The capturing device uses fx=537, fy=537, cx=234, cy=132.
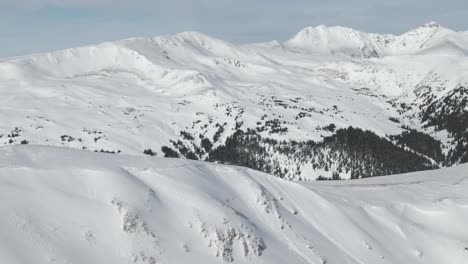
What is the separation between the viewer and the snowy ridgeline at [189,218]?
28344 millimetres

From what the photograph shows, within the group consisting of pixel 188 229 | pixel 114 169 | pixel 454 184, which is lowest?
pixel 454 184

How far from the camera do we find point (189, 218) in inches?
1289

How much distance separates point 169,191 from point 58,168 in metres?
7.04

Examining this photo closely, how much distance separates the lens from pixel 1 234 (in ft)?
85.7


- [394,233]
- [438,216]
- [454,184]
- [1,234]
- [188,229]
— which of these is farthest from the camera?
[454,184]

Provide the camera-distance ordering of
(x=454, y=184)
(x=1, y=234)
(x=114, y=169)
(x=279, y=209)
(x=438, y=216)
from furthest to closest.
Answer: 1. (x=454, y=184)
2. (x=438, y=216)
3. (x=279, y=209)
4. (x=114, y=169)
5. (x=1, y=234)

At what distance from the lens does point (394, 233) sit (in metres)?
42.8

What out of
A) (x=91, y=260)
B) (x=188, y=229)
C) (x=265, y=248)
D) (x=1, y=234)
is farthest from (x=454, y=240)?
(x=1, y=234)

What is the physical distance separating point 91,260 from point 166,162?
13.7 metres

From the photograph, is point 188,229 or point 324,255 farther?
point 324,255

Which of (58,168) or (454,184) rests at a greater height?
(58,168)

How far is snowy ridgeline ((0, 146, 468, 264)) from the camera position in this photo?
1116 inches

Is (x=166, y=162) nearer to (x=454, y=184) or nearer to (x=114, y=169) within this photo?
(x=114, y=169)

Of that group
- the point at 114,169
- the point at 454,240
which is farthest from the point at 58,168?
the point at 454,240
